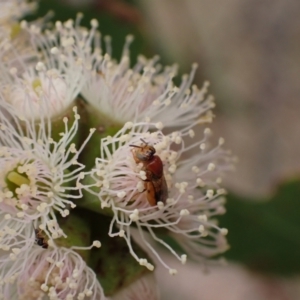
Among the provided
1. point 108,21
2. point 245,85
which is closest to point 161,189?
point 108,21

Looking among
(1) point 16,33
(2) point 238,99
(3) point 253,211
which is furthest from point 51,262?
(2) point 238,99

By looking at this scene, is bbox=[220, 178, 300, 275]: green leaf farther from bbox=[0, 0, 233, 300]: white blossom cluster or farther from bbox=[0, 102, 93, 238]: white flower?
bbox=[0, 102, 93, 238]: white flower

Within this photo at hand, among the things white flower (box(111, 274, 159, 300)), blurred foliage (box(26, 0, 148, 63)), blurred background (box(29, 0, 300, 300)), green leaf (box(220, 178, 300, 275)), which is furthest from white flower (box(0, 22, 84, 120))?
blurred background (box(29, 0, 300, 300))

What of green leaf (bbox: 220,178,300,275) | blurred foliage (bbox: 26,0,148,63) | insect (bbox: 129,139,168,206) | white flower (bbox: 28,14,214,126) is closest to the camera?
insect (bbox: 129,139,168,206)

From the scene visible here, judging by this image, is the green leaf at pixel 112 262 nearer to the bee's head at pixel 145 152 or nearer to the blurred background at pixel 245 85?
Answer: the bee's head at pixel 145 152

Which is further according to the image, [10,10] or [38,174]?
[10,10]

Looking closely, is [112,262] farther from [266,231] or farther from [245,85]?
[245,85]
